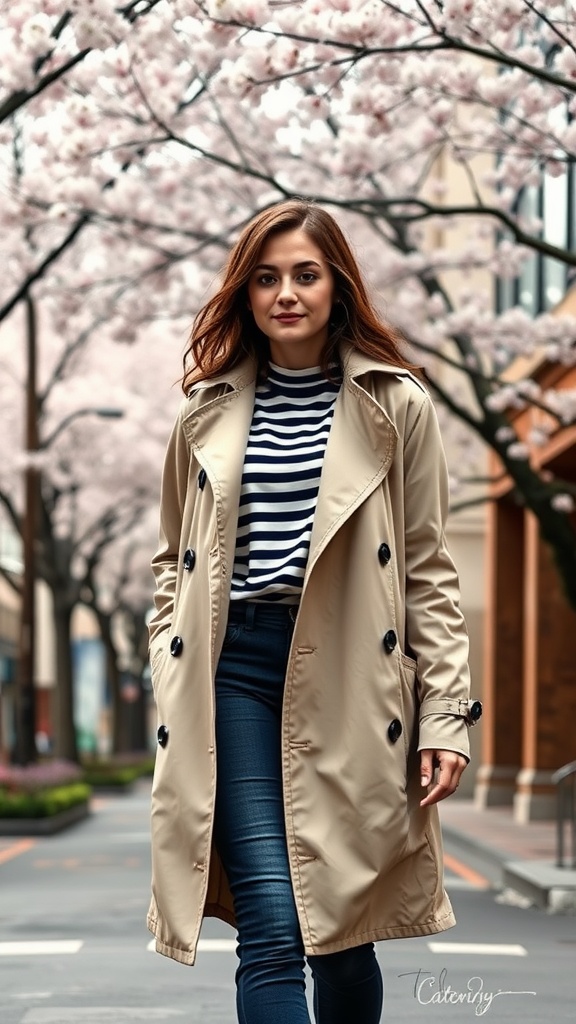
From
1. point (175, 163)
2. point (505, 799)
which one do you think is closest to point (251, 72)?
point (175, 163)

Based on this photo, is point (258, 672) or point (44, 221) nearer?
point (258, 672)

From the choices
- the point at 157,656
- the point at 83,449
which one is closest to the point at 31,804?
the point at 83,449

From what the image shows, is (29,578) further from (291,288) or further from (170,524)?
(291,288)

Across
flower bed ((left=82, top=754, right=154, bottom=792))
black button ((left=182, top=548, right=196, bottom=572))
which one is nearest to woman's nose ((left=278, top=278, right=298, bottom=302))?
black button ((left=182, top=548, right=196, bottom=572))

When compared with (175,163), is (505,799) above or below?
below

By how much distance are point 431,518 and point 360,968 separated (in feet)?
3.09

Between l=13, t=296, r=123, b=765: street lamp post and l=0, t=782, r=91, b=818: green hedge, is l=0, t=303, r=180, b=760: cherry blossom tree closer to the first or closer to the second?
l=13, t=296, r=123, b=765: street lamp post

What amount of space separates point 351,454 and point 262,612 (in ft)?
1.27

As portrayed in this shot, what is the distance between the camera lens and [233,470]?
13.3ft

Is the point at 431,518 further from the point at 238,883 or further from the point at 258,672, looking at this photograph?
the point at 238,883

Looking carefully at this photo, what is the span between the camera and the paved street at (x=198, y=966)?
6.80 meters

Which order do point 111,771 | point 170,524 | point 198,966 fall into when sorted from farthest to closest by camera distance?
point 111,771 < point 198,966 < point 170,524

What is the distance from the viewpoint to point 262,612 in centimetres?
395

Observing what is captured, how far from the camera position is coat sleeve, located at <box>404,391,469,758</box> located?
3908 mm
